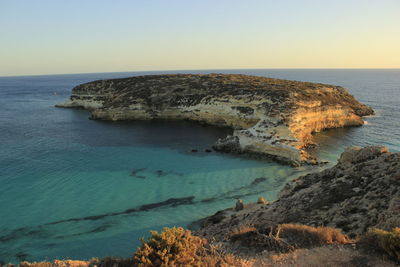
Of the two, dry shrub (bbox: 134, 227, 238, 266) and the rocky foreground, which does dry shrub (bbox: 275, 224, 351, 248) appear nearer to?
the rocky foreground

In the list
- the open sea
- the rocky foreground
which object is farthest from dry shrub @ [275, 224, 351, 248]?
the open sea

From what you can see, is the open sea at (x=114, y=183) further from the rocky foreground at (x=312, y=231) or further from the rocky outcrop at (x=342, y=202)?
the rocky foreground at (x=312, y=231)

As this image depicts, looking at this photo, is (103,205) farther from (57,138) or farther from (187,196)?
(57,138)

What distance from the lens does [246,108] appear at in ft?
151

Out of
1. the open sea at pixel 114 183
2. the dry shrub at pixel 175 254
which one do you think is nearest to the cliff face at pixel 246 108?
the open sea at pixel 114 183

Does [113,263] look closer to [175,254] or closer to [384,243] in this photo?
[175,254]

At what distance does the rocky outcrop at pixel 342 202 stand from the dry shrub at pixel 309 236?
39.2 inches

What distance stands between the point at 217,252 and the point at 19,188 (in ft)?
68.6

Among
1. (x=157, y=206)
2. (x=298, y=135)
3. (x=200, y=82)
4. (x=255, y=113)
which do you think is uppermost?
(x=200, y=82)

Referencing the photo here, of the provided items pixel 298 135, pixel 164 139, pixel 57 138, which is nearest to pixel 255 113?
pixel 298 135

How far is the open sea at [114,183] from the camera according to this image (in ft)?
52.6

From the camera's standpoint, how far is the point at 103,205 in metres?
19.8

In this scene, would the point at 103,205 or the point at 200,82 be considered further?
the point at 200,82

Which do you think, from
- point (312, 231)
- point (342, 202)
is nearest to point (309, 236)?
point (312, 231)
